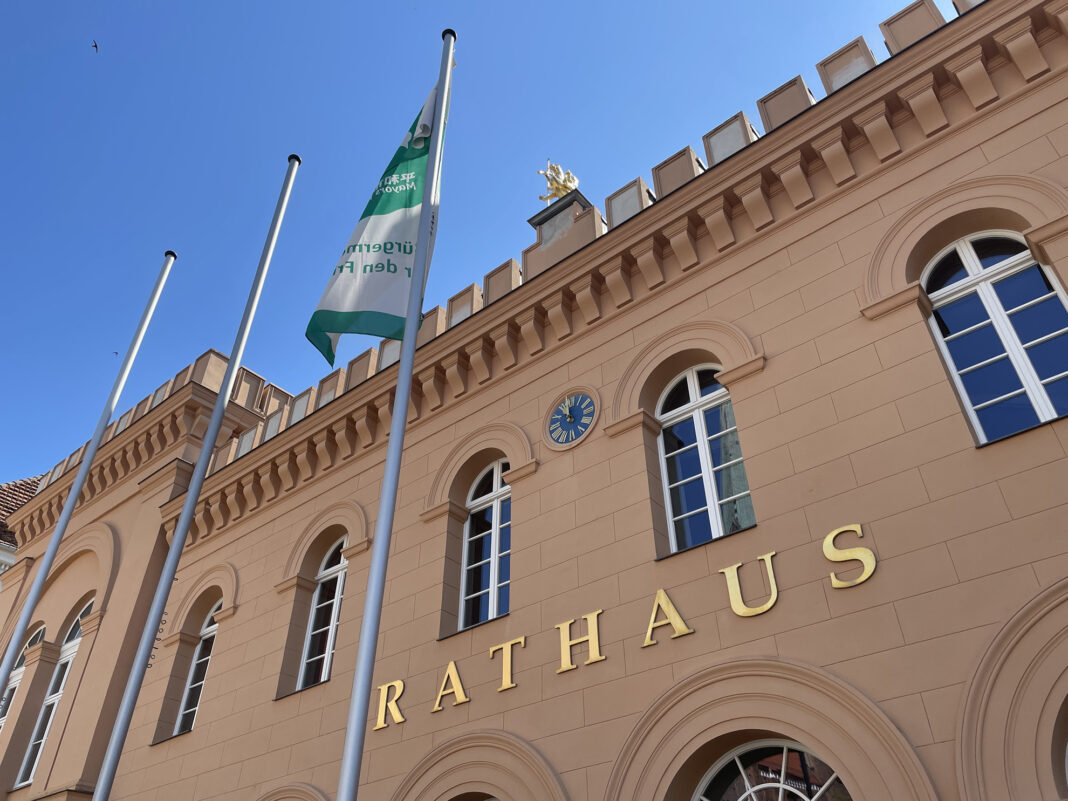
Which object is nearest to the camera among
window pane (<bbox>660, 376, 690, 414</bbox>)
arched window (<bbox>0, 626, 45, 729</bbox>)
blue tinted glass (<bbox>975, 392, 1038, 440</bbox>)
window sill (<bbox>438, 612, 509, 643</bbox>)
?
blue tinted glass (<bbox>975, 392, 1038, 440</bbox>)

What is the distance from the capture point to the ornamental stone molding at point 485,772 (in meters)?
8.31

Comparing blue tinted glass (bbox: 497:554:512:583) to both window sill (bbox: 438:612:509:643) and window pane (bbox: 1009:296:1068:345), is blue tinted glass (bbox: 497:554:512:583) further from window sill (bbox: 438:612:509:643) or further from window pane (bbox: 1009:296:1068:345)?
window pane (bbox: 1009:296:1068:345)

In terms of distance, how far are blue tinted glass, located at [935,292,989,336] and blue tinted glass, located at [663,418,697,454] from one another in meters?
2.70

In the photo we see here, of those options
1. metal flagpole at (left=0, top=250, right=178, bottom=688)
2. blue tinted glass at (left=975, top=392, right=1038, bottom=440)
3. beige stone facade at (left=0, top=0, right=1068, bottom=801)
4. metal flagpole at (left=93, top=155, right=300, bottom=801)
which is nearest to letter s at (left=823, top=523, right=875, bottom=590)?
beige stone facade at (left=0, top=0, right=1068, bottom=801)

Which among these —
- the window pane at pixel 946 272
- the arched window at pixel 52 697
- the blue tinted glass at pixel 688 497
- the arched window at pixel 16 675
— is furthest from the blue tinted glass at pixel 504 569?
the arched window at pixel 16 675

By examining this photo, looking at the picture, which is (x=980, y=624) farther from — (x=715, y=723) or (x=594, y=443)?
(x=594, y=443)

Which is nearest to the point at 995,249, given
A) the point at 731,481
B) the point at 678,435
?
the point at 731,481

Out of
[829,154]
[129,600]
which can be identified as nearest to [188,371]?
[129,600]

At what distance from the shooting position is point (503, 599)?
34.1 ft

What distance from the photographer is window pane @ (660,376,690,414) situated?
10258 millimetres

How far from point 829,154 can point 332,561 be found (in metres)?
8.66

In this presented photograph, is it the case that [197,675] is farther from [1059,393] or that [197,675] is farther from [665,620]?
[1059,393]

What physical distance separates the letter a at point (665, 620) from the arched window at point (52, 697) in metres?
11.9

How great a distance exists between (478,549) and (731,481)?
3.60 m
